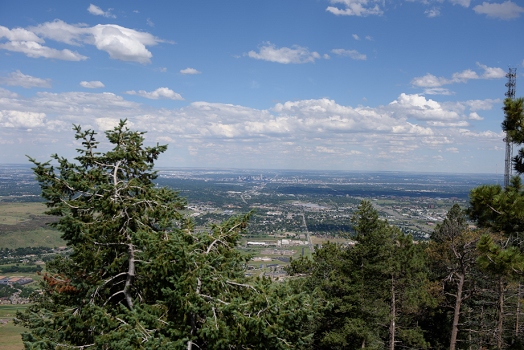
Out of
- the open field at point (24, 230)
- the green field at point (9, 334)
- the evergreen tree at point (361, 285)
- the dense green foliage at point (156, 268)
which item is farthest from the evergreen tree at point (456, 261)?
the open field at point (24, 230)

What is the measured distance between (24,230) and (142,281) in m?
90.8

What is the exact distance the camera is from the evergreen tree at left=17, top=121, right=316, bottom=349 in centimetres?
652

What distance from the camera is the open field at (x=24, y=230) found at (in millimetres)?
75875

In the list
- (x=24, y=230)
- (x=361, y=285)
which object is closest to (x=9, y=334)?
(x=361, y=285)

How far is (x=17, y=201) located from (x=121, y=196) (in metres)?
132

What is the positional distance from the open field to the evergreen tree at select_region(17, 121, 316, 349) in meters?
65.0

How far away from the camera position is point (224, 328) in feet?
20.3

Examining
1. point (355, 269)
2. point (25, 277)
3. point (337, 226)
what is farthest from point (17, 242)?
point (355, 269)

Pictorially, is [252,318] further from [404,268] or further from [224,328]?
[404,268]

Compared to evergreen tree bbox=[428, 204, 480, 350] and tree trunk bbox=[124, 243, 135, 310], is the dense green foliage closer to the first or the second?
tree trunk bbox=[124, 243, 135, 310]

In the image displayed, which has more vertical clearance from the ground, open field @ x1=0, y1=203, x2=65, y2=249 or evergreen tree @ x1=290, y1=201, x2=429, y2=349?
evergreen tree @ x1=290, y1=201, x2=429, y2=349

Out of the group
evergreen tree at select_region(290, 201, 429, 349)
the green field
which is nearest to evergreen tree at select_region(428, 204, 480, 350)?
evergreen tree at select_region(290, 201, 429, 349)

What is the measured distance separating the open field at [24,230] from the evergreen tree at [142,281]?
213 feet

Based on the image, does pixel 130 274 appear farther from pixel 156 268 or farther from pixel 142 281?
pixel 156 268
